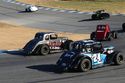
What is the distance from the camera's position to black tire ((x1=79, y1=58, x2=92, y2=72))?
79.3 ft

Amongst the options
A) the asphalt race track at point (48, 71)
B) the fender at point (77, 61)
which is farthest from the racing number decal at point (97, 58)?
the fender at point (77, 61)

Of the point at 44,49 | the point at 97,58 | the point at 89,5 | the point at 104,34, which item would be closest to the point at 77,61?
the point at 97,58

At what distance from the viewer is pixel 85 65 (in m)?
24.5

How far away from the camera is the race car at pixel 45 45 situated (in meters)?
31.8

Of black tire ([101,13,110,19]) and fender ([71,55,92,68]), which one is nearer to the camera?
fender ([71,55,92,68])

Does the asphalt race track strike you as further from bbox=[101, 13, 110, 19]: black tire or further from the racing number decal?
bbox=[101, 13, 110, 19]: black tire

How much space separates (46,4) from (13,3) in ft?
26.1

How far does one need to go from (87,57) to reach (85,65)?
0.46 meters

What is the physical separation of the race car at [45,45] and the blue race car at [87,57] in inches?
261

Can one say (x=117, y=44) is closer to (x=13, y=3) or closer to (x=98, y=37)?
(x=98, y=37)

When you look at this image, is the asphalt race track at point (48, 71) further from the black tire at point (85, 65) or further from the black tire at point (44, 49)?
the black tire at point (44, 49)

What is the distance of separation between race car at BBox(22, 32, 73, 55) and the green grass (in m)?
32.9

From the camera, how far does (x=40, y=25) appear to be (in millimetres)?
56906

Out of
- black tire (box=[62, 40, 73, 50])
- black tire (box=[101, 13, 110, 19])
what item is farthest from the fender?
black tire (box=[101, 13, 110, 19])
